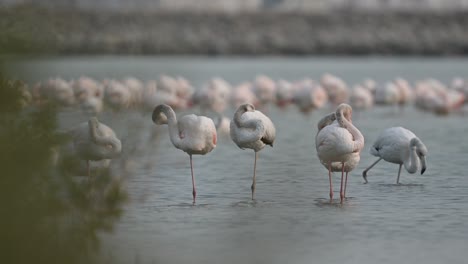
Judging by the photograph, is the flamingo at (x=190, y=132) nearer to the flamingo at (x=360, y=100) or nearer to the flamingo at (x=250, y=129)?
the flamingo at (x=250, y=129)

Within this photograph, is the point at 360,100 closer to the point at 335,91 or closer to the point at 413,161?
the point at 335,91

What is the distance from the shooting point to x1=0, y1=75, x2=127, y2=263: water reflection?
5.60 metres

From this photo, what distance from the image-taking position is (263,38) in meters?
76.7

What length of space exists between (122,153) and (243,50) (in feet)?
225

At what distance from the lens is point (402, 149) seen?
11656 millimetres

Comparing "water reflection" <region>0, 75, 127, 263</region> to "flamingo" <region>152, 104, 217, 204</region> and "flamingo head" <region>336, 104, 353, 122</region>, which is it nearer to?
"flamingo" <region>152, 104, 217, 204</region>

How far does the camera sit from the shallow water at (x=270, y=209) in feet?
25.2

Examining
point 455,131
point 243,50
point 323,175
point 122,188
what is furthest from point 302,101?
point 243,50

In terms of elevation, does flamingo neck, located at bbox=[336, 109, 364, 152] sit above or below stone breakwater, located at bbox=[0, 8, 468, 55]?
below

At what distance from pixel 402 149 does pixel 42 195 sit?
613cm

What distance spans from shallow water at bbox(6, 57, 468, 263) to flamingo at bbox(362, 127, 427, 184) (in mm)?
271

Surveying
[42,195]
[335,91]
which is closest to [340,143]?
[42,195]

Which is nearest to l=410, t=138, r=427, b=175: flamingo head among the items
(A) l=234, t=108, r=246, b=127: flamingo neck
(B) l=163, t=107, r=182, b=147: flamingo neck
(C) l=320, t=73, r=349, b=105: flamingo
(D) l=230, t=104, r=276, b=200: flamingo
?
(D) l=230, t=104, r=276, b=200: flamingo

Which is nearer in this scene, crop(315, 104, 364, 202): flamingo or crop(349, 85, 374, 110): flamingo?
crop(315, 104, 364, 202): flamingo
